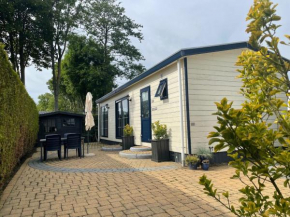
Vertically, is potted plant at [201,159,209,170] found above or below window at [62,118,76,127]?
below

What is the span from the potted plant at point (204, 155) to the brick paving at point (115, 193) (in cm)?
27

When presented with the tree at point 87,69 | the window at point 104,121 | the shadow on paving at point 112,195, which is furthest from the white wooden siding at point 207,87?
the tree at point 87,69

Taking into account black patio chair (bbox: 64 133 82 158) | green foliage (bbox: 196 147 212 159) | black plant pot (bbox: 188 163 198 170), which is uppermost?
black patio chair (bbox: 64 133 82 158)

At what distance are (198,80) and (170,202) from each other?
394cm

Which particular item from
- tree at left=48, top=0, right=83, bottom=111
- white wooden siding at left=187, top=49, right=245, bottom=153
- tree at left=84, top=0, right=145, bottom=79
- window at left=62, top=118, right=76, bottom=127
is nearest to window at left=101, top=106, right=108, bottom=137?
window at left=62, top=118, right=76, bottom=127

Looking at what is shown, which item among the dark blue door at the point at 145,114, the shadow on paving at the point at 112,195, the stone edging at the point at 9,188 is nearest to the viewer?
the shadow on paving at the point at 112,195

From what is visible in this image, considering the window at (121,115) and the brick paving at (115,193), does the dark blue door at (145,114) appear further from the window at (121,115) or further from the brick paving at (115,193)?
the brick paving at (115,193)

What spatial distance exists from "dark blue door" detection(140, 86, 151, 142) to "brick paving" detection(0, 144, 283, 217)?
2867mm

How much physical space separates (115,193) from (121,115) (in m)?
7.67

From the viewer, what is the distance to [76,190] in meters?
3.84

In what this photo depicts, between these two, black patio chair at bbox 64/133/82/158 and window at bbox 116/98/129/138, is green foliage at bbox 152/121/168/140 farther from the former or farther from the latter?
window at bbox 116/98/129/138

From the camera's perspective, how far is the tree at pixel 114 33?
69.1ft

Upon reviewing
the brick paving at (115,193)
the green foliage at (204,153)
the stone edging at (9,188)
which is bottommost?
the stone edging at (9,188)

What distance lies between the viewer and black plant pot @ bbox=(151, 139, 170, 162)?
6.35 metres
